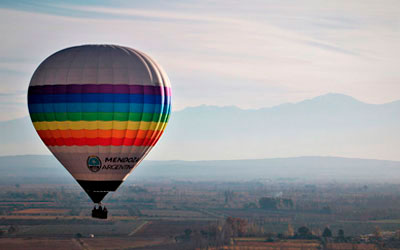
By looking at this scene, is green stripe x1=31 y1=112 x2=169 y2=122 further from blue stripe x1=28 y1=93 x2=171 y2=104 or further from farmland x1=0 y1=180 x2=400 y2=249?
farmland x1=0 y1=180 x2=400 y2=249

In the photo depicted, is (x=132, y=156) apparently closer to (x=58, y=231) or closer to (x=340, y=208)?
(x=58, y=231)

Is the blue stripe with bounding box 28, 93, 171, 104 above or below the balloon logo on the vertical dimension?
above

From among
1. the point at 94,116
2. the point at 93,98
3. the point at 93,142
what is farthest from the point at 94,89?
the point at 93,142

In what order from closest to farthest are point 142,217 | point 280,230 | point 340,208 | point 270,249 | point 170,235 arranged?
point 270,249, point 170,235, point 280,230, point 142,217, point 340,208

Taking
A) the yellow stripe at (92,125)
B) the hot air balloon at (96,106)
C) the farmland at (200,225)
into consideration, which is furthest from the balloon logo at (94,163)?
the farmland at (200,225)

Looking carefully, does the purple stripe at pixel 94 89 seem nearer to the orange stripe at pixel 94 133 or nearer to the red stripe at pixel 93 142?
the orange stripe at pixel 94 133

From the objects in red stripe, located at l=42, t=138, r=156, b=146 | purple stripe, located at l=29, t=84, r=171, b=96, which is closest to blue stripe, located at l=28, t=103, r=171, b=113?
purple stripe, located at l=29, t=84, r=171, b=96

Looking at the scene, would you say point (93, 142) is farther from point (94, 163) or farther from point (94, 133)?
point (94, 163)

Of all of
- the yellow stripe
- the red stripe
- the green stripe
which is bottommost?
the red stripe

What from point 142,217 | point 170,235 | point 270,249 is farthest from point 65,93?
point 142,217
